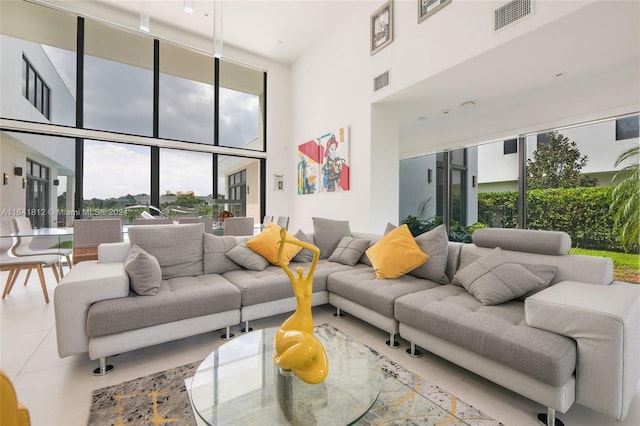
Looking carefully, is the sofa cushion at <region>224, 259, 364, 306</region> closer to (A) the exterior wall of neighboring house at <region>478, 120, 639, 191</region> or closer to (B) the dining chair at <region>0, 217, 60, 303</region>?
(B) the dining chair at <region>0, 217, 60, 303</region>

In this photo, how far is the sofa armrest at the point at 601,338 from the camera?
1.37 metres

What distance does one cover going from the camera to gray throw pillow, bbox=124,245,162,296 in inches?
84.0

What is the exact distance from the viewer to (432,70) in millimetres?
3717

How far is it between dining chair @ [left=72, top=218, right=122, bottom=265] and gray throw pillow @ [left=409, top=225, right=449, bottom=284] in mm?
3428

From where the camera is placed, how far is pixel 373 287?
2486 mm

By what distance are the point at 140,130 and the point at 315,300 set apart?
5.17m

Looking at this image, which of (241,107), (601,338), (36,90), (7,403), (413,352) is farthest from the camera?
(241,107)

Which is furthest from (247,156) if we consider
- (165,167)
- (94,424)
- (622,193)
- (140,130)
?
(622,193)

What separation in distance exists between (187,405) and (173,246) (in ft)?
4.93

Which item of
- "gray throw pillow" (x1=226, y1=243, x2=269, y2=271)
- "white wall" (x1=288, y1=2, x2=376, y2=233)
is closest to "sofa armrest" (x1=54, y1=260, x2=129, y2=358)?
"gray throw pillow" (x1=226, y1=243, x2=269, y2=271)

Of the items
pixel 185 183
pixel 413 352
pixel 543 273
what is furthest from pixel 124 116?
pixel 543 273

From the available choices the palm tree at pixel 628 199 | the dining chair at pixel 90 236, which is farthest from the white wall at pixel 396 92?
the dining chair at pixel 90 236

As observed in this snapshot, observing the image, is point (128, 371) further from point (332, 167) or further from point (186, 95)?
point (186, 95)

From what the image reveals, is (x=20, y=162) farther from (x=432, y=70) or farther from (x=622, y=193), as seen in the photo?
(x=622, y=193)
